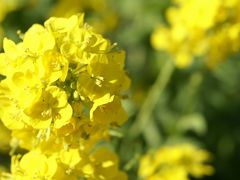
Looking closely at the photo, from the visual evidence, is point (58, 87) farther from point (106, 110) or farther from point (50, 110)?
point (106, 110)

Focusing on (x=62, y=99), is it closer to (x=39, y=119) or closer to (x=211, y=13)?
(x=39, y=119)

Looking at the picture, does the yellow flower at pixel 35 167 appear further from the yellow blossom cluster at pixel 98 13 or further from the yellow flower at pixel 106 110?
the yellow blossom cluster at pixel 98 13

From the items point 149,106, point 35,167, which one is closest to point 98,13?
point 149,106

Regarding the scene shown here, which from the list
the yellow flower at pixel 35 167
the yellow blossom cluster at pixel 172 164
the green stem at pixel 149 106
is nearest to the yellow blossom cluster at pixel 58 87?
the yellow flower at pixel 35 167

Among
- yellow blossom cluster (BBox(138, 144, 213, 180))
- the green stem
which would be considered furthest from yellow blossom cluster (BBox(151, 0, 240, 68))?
yellow blossom cluster (BBox(138, 144, 213, 180))

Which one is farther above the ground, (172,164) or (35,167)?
(35,167)

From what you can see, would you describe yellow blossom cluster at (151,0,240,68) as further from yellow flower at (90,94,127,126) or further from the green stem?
yellow flower at (90,94,127,126)
